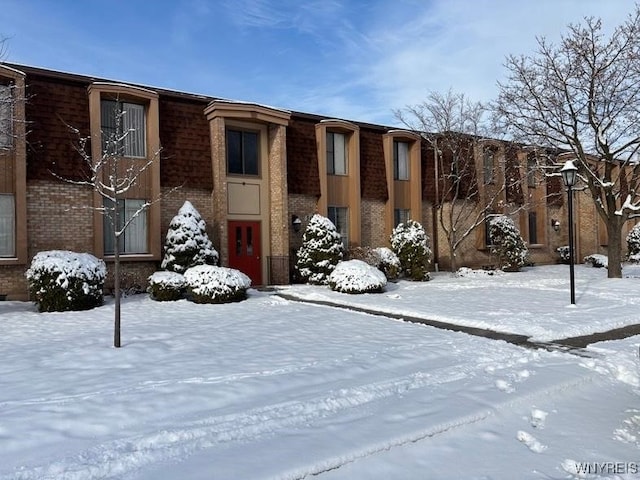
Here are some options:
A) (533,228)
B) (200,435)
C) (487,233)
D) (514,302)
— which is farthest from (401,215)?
(200,435)

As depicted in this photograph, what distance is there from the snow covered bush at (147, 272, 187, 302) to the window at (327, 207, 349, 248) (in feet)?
26.1

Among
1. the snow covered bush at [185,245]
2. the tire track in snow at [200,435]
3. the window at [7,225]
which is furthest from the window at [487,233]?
the window at [7,225]

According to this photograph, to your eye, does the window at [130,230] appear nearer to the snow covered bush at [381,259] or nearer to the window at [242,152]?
the window at [242,152]

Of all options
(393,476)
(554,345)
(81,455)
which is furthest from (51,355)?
(554,345)

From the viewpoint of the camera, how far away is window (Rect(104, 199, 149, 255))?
46.1 feet

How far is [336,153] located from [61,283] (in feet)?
37.8

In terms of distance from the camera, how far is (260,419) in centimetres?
441

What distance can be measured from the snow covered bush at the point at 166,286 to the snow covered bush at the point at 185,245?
1134mm

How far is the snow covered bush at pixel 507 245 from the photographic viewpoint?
72.3 feet

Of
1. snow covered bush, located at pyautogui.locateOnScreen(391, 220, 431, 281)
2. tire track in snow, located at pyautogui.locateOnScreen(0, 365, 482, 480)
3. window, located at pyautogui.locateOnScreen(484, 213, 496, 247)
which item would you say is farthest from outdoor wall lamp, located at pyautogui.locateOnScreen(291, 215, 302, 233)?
tire track in snow, located at pyautogui.locateOnScreen(0, 365, 482, 480)

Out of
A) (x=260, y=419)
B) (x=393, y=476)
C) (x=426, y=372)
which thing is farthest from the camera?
(x=426, y=372)

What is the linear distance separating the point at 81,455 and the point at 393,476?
2.42 m

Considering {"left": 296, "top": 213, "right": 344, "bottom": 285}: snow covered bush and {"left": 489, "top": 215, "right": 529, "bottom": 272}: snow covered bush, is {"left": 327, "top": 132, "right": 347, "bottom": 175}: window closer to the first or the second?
{"left": 296, "top": 213, "right": 344, "bottom": 285}: snow covered bush

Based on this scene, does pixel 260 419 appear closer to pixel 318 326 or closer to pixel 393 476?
pixel 393 476
